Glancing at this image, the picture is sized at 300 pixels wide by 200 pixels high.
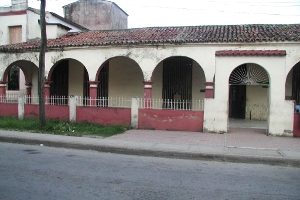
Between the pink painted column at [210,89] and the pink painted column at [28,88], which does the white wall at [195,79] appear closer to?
the pink painted column at [210,89]

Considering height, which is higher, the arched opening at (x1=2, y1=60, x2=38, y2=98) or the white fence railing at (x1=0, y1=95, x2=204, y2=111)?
the arched opening at (x1=2, y1=60, x2=38, y2=98)

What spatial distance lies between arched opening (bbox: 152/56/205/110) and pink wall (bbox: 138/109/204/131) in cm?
308

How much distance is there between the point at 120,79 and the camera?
18.5 meters

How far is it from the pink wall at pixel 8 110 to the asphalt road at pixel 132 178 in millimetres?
7676

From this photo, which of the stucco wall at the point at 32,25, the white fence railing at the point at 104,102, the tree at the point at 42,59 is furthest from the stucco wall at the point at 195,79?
the stucco wall at the point at 32,25

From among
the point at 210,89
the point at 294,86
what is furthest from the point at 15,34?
the point at 294,86

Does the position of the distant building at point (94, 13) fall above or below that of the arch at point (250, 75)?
above

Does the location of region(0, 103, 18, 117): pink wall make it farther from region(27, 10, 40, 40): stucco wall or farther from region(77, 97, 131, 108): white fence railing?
region(27, 10, 40, 40): stucco wall

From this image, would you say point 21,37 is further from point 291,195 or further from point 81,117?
point 291,195

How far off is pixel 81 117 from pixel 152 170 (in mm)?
8134

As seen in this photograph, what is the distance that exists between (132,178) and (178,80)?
1118cm

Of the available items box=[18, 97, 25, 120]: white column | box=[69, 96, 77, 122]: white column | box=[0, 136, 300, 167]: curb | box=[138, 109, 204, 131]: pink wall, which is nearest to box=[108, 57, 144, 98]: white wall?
box=[69, 96, 77, 122]: white column

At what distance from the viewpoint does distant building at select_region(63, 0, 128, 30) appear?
2817 cm

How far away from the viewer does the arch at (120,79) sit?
59.5 ft
